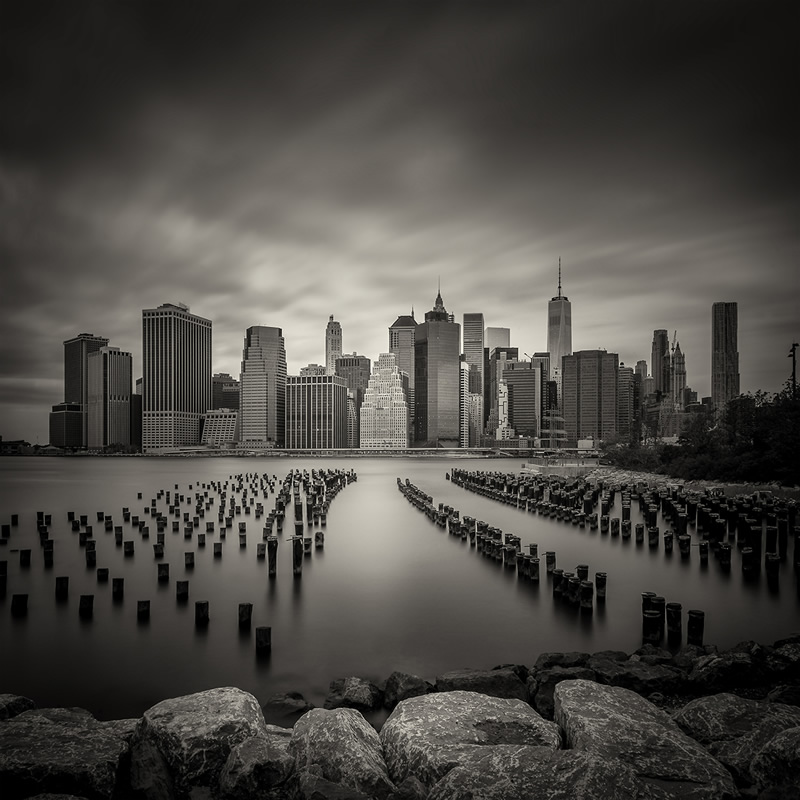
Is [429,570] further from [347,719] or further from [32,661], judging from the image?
[347,719]

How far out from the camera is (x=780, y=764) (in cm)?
682

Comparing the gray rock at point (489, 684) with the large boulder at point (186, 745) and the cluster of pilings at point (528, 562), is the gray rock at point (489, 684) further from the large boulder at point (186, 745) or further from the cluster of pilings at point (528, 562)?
the cluster of pilings at point (528, 562)

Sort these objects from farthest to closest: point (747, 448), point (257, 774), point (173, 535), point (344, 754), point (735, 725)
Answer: point (747, 448) → point (173, 535) → point (735, 725) → point (344, 754) → point (257, 774)

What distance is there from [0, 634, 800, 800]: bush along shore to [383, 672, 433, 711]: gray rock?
2447 millimetres

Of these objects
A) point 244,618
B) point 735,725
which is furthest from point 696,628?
point 244,618

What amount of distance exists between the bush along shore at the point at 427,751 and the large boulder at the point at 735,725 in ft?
0.06

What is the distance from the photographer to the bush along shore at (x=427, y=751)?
253 inches

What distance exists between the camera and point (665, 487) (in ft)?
172


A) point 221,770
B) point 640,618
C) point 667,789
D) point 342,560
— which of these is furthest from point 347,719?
point 342,560

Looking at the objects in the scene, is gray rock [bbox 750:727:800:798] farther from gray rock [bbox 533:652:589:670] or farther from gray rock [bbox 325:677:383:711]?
gray rock [bbox 325:677:383:711]

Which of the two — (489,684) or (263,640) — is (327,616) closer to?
(263,640)

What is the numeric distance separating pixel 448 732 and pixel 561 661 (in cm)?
591

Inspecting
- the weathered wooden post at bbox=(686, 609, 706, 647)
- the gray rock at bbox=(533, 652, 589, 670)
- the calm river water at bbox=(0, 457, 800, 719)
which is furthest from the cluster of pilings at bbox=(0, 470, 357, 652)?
the weathered wooden post at bbox=(686, 609, 706, 647)

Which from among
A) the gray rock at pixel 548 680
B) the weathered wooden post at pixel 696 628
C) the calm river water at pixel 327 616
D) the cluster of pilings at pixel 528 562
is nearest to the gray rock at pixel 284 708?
the calm river water at pixel 327 616
